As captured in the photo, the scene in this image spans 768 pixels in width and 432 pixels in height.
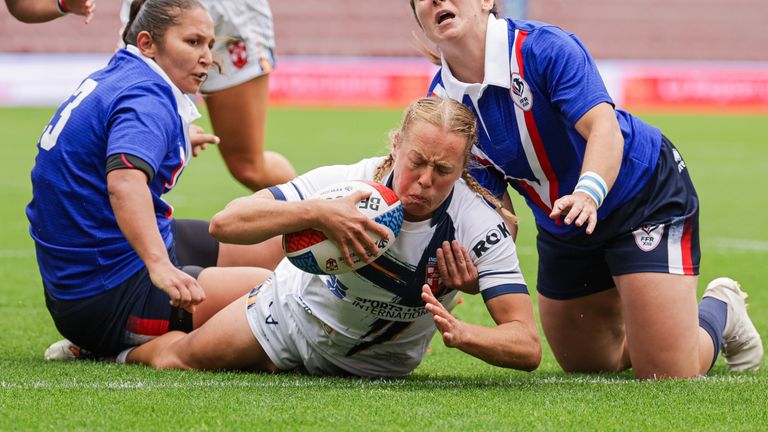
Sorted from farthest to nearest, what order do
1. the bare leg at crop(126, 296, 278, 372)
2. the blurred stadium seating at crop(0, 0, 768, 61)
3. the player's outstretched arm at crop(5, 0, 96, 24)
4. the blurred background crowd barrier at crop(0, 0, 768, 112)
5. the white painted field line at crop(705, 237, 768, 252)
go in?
the blurred stadium seating at crop(0, 0, 768, 61) < the blurred background crowd barrier at crop(0, 0, 768, 112) < the white painted field line at crop(705, 237, 768, 252) < the player's outstretched arm at crop(5, 0, 96, 24) < the bare leg at crop(126, 296, 278, 372)

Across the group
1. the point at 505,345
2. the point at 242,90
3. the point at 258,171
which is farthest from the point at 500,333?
the point at 242,90

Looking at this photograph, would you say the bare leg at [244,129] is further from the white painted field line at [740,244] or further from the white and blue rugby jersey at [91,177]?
the white painted field line at [740,244]

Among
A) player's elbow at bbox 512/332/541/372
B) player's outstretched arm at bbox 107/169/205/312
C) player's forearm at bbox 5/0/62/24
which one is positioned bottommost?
player's elbow at bbox 512/332/541/372

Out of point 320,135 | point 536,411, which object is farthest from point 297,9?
point 536,411

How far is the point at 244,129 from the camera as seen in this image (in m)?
6.64

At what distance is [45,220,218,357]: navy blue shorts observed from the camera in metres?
4.59

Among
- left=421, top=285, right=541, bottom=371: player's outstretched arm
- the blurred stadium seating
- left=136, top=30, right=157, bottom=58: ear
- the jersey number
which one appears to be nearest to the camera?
left=421, top=285, right=541, bottom=371: player's outstretched arm

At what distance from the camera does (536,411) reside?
366cm

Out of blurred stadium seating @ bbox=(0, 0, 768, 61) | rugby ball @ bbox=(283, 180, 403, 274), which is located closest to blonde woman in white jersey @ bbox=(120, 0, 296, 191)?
rugby ball @ bbox=(283, 180, 403, 274)

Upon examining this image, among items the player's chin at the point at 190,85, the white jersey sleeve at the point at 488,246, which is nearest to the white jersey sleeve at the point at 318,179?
the white jersey sleeve at the point at 488,246

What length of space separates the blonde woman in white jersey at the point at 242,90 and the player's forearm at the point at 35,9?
4.20 ft

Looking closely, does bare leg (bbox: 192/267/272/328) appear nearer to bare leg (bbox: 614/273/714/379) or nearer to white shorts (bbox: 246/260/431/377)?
white shorts (bbox: 246/260/431/377)

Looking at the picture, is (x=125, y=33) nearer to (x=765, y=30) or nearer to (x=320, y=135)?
(x=320, y=135)

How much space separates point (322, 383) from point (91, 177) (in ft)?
4.01
